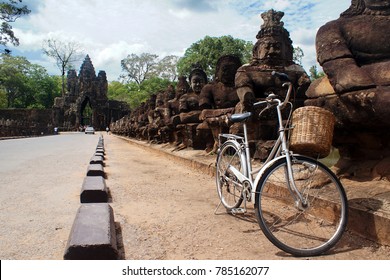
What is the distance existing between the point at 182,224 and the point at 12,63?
7505 cm

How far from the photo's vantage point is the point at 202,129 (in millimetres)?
8102

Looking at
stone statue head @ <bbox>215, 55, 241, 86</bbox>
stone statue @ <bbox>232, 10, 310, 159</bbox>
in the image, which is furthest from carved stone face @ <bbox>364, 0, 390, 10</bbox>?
stone statue head @ <bbox>215, 55, 241, 86</bbox>

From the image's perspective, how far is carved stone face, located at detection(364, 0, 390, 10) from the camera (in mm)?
3457

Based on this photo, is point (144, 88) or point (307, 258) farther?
point (144, 88)

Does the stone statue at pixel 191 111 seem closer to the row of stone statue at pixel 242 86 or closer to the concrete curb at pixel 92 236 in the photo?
the row of stone statue at pixel 242 86

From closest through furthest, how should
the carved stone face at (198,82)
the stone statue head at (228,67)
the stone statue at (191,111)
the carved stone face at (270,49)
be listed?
the carved stone face at (270,49) → the stone statue head at (228,67) → the stone statue at (191,111) → the carved stone face at (198,82)

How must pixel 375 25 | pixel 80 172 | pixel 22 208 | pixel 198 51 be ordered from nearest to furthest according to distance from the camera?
pixel 375 25 → pixel 22 208 → pixel 80 172 → pixel 198 51

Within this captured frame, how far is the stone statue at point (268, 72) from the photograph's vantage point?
18.6 ft

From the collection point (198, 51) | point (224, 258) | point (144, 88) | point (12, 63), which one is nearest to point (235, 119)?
point (224, 258)

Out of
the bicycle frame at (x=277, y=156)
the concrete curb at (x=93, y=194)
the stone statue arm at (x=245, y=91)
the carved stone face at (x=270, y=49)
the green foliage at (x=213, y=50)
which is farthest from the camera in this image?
the green foliage at (x=213, y=50)

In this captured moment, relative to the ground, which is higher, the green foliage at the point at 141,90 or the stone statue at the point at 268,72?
the green foliage at the point at 141,90

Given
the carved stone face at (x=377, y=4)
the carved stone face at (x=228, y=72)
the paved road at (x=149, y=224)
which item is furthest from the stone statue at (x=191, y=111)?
the carved stone face at (x=377, y=4)

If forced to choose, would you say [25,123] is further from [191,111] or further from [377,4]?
[377,4]

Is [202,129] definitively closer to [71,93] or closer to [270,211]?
[270,211]
